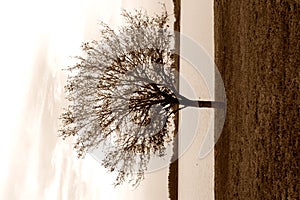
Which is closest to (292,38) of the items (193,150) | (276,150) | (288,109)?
(288,109)

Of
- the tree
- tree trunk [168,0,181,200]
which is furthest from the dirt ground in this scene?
tree trunk [168,0,181,200]

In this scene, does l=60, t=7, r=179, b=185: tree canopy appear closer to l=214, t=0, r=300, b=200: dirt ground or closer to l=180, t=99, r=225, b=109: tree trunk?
l=180, t=99, r=225, b=109: tree trunk

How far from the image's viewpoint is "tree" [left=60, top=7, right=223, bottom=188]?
9766 mm

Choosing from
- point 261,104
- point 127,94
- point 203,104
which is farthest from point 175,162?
point 261,104

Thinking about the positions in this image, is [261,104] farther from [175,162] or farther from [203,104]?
[175,162]

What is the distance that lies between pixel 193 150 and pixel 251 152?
175 inches

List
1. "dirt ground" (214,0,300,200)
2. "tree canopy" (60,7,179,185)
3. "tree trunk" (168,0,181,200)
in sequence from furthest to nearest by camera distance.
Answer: "tree trunk" (168,0,181,200) < "tree canopy" (60,7,179,185) < "dirt ground" (214,0,300,200)

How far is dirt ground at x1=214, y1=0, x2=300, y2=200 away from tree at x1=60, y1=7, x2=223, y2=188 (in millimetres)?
1640

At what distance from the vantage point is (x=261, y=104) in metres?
6.19

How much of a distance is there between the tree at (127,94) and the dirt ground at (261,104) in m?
1.64

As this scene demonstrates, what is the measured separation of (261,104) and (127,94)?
13.3 ft

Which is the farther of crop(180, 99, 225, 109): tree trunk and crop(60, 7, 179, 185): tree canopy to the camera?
crop(60, 7, 179, 185): tree canopy

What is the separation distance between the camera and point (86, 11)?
1187 cm

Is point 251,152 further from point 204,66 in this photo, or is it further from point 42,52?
point 42,52
